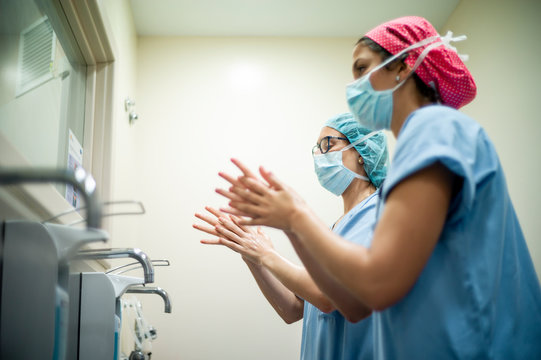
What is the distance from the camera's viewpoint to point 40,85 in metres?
1.42

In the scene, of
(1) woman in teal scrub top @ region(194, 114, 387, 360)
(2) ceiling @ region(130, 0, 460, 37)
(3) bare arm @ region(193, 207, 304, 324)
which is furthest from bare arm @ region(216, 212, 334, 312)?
(2) ceiling @ region(130, 0, 460, 37)

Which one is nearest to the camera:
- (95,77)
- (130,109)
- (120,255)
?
(120,255)

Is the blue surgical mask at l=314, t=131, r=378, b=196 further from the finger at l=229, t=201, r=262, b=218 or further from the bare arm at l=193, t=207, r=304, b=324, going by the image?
the finger at l=229, t=201, r=262, b=218

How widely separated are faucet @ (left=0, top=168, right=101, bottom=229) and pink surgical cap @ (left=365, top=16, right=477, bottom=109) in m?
0.63

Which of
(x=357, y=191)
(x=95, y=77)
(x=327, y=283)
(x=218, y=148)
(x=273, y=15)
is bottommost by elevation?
(x=327, y=283)

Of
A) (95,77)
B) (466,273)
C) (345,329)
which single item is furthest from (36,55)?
(466,273)

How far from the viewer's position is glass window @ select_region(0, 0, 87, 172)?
1.18 meters

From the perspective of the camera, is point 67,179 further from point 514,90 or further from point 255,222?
point 514,90

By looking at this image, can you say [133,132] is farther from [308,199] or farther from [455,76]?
[455,76]

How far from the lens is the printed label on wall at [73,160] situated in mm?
1604

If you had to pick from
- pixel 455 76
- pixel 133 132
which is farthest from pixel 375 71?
pixel 133 132

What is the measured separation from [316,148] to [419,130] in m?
0.86

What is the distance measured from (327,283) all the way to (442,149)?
0.36 m

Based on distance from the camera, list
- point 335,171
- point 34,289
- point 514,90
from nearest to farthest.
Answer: point 34,289 < point 335,171 < point 514,90
